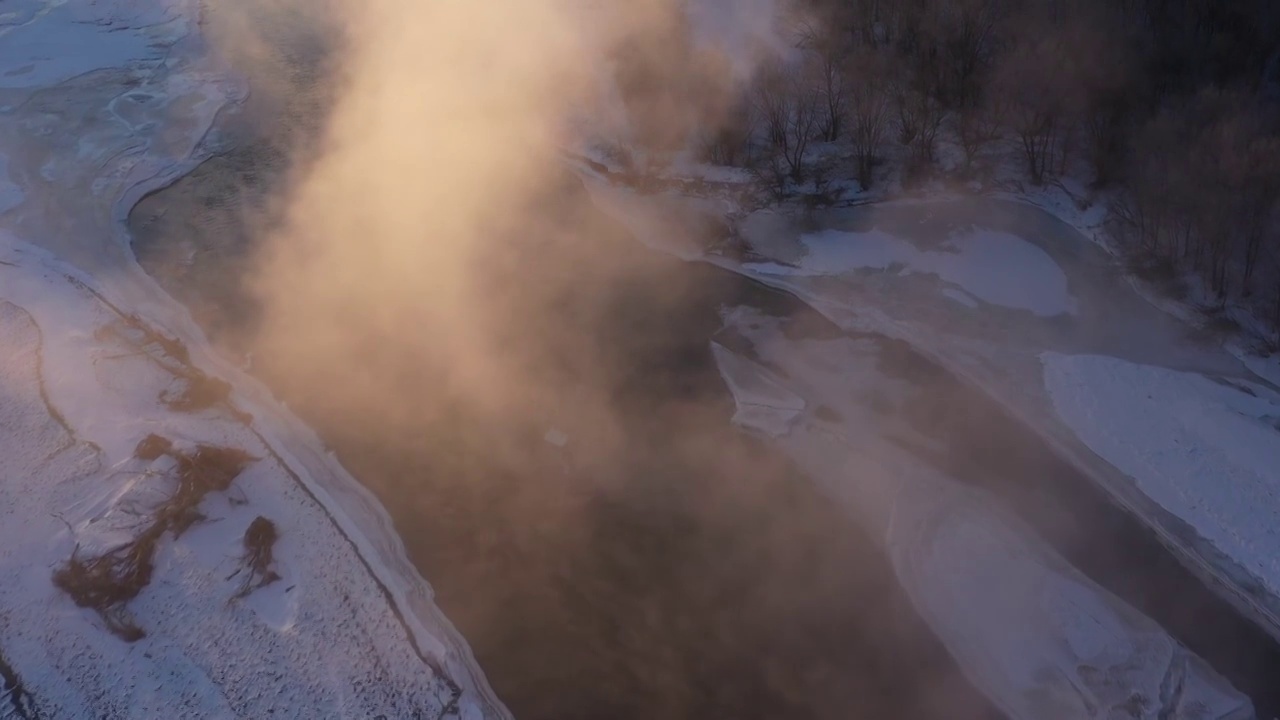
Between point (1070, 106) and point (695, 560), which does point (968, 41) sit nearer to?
point (1070, 106)

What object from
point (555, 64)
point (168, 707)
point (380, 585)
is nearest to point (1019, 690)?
point (380, 585)

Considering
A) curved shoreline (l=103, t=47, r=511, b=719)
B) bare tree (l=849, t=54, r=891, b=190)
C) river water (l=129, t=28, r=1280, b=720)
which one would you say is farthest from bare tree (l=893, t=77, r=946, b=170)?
curved shoreline (l=103, t=47, r=511, b=719)

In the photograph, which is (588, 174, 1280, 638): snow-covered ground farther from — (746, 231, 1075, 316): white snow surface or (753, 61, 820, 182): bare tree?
(753, 61, 820, 182): bare tree

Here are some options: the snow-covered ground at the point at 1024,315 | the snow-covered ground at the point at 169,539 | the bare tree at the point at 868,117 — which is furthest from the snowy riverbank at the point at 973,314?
the snow-covered ground at the point at 169,539

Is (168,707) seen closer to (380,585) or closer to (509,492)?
(380,585)

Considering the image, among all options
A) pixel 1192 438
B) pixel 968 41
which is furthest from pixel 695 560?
pixel 968 41

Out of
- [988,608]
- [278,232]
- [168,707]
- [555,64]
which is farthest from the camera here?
[555,64]
